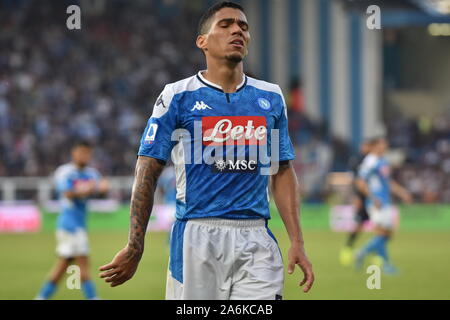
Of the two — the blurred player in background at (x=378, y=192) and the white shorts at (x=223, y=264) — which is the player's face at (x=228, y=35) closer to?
the white shorts at (x=223, y=264)

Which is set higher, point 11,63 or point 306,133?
point 11,63

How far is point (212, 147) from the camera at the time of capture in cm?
554

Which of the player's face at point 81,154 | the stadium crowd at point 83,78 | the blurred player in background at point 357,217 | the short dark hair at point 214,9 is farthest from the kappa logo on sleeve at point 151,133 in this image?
the stadium crowd at point 83,78

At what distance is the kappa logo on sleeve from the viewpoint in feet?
18.0

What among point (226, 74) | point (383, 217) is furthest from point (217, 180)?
point (383, 217)

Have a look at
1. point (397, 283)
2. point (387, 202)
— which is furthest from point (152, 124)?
point (387, 202)

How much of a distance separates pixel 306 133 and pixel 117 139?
23.4ft

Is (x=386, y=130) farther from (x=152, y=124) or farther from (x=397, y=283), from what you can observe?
(x=152, y=124)

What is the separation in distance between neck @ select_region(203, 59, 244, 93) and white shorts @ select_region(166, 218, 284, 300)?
2.64ft

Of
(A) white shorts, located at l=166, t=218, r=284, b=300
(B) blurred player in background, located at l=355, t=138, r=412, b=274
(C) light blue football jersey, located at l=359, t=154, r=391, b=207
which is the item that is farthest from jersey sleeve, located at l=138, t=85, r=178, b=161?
(C) light blue football jersey, located at l=359, t=154, r=391, b=207

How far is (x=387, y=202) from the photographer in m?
16.6

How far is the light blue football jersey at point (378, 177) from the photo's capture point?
16.5 metres

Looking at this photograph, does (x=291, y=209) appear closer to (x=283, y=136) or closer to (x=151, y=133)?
(x=283, y=136)

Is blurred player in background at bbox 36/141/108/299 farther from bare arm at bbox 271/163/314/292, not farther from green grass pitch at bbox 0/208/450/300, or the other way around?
bare arm at bbox 271/163/314/292
